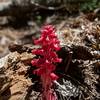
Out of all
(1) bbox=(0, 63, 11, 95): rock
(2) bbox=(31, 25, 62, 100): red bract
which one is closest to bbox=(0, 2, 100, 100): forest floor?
(1) bbox=(0, 63, 11, 95): rock

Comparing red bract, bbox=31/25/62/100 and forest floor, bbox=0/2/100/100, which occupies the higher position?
red bract, bbox=31/25/62/100

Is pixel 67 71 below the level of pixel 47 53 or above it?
below

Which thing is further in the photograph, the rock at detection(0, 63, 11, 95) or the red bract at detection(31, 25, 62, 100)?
the rock at detection(0, 63, 11, 95)

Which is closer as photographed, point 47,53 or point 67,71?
point 47,53

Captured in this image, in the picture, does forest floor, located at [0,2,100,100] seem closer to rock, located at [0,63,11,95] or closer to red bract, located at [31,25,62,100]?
rock, located at [0,63,11,95]

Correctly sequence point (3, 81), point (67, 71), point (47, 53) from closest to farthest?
point (47, 53), point (3, 81), point (67, 71)

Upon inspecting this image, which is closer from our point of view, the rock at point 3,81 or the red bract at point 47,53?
the red bract at point 47,53

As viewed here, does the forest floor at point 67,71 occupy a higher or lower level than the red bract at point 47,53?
lower

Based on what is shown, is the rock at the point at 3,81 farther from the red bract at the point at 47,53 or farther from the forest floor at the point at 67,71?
the red bract at the point at 47,53

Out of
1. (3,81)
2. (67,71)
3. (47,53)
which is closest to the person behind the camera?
(47,53)

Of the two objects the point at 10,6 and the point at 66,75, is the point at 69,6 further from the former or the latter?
the point at 66,75

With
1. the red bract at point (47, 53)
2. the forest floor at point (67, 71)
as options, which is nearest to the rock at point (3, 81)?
the forest floor at point (67, 71)

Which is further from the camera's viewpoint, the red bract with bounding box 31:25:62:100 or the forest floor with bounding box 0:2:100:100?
the forest floor with bounding box 0:2:100:100
